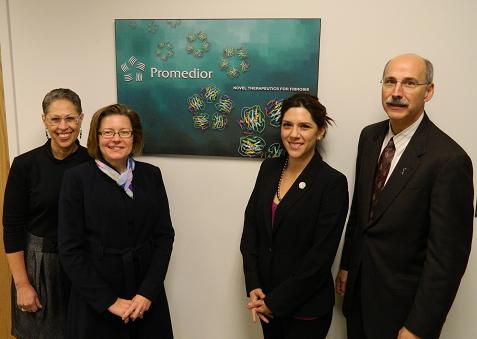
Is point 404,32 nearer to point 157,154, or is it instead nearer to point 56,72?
point 157,154

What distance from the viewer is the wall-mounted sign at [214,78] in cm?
190

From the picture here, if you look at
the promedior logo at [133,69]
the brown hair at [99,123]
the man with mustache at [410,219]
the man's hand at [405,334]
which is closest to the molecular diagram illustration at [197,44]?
the promedior logo at [133,69]

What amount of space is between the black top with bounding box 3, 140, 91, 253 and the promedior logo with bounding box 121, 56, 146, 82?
21.9 inches

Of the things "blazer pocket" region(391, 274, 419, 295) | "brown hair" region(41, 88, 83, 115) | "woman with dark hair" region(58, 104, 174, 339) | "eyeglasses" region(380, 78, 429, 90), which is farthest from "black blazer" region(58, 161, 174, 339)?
"eyeglasses" region(380, 78, 429, 90)

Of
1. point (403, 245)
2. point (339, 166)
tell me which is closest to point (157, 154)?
point (339, 166)

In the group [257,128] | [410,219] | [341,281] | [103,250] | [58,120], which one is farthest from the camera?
[257,128]

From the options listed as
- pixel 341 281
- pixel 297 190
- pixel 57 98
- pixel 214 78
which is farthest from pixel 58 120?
pixel 341 281

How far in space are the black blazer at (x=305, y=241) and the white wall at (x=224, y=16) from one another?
358 millimetres

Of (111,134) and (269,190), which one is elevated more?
(111,134)

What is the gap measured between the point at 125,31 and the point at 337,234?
58.0 inches

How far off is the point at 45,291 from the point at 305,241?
4.00 feet

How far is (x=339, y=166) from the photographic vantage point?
1.97 meters

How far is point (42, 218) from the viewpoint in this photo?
5.76 ft

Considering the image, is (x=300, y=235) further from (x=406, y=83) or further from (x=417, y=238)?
(x=406, y=83)
